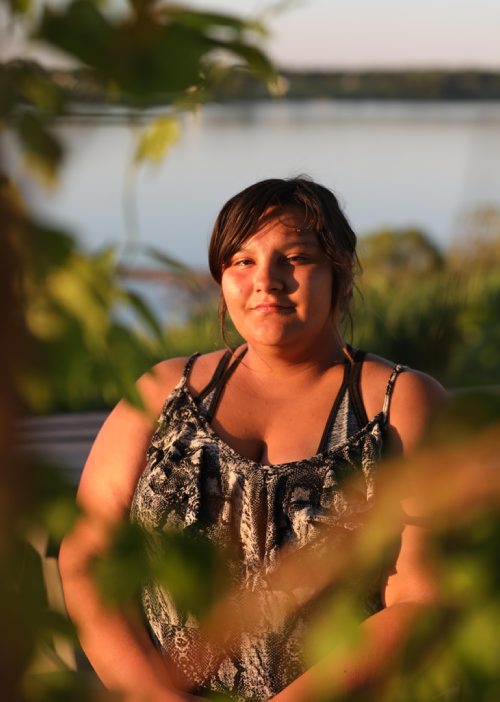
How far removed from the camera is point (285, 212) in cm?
242

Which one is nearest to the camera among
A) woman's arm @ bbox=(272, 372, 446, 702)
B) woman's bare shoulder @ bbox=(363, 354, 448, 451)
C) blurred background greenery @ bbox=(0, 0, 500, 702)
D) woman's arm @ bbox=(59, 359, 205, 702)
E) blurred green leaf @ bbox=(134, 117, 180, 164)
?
blurred background greenery @ bbox=(0, 0, 500, 702)

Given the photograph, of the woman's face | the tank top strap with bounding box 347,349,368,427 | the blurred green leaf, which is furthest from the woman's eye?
the blurred green leaf

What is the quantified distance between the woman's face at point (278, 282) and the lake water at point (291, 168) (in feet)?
0.68

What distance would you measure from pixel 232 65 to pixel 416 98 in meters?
37.1

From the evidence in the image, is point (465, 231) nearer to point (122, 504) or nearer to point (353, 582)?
point (122, 504)

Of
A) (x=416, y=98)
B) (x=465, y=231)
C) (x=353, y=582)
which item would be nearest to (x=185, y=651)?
(x=353, y=582)

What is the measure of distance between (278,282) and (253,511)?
470 mm

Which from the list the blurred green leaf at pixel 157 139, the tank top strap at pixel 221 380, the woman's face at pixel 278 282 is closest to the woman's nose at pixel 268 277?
the woman's face at pixel 278 282

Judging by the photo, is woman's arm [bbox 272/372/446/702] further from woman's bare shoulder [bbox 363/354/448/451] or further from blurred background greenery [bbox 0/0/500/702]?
blurred background greenery [bbox 0/0/500/702]

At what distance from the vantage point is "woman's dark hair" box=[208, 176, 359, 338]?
7.86 ft

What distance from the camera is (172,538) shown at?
0.61 metres

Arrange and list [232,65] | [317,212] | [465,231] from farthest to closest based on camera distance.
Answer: [465,231], [317,212], [232,65]

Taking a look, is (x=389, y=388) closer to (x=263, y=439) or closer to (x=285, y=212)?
(x=263, y=439)

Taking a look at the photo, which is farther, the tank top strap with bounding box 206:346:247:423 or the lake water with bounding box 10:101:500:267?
Answer: the tank top strap with bounding box 206:346:247:423
